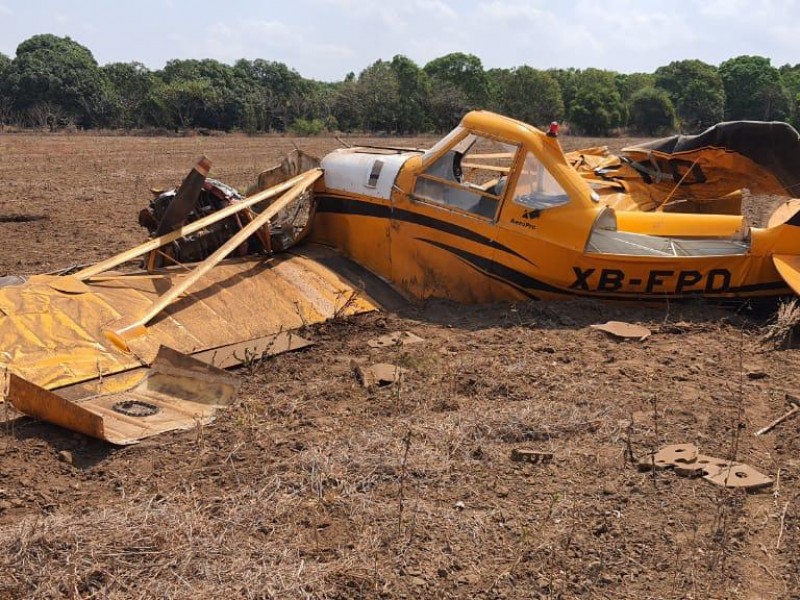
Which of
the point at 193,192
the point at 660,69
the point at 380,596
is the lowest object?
the point at 380,596

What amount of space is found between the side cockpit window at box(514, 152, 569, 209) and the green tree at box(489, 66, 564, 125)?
52997 mm

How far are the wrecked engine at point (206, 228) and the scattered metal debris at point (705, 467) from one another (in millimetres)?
5162

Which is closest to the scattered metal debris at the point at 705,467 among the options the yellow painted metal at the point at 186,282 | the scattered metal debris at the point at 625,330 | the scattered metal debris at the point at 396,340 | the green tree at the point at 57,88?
the scattered metal debris at the point at 625,330

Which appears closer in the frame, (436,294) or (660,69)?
(436,294)

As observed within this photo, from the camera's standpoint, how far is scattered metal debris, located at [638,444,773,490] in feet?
14.4

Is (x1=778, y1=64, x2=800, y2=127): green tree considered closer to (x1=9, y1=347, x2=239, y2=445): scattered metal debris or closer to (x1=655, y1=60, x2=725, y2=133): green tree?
(x1=655, y1=60, x2=725, y2=133): green tree

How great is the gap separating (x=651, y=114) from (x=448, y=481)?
63196 millimetres

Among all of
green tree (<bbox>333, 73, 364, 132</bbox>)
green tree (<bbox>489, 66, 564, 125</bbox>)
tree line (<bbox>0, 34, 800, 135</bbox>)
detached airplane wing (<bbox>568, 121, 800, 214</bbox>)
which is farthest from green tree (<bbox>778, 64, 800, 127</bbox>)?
detached airplane wing (<bbox>568, 121, 800, 214</bbox>)

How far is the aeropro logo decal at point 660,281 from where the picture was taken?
7.42m

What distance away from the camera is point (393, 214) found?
8242 millimetres

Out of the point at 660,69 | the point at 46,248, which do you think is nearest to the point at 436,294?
the point at 46,248

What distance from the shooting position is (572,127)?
58.3 metres

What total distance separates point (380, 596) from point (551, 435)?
199 cm

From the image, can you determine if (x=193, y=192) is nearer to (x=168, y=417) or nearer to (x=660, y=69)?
(x=168, y=417)
